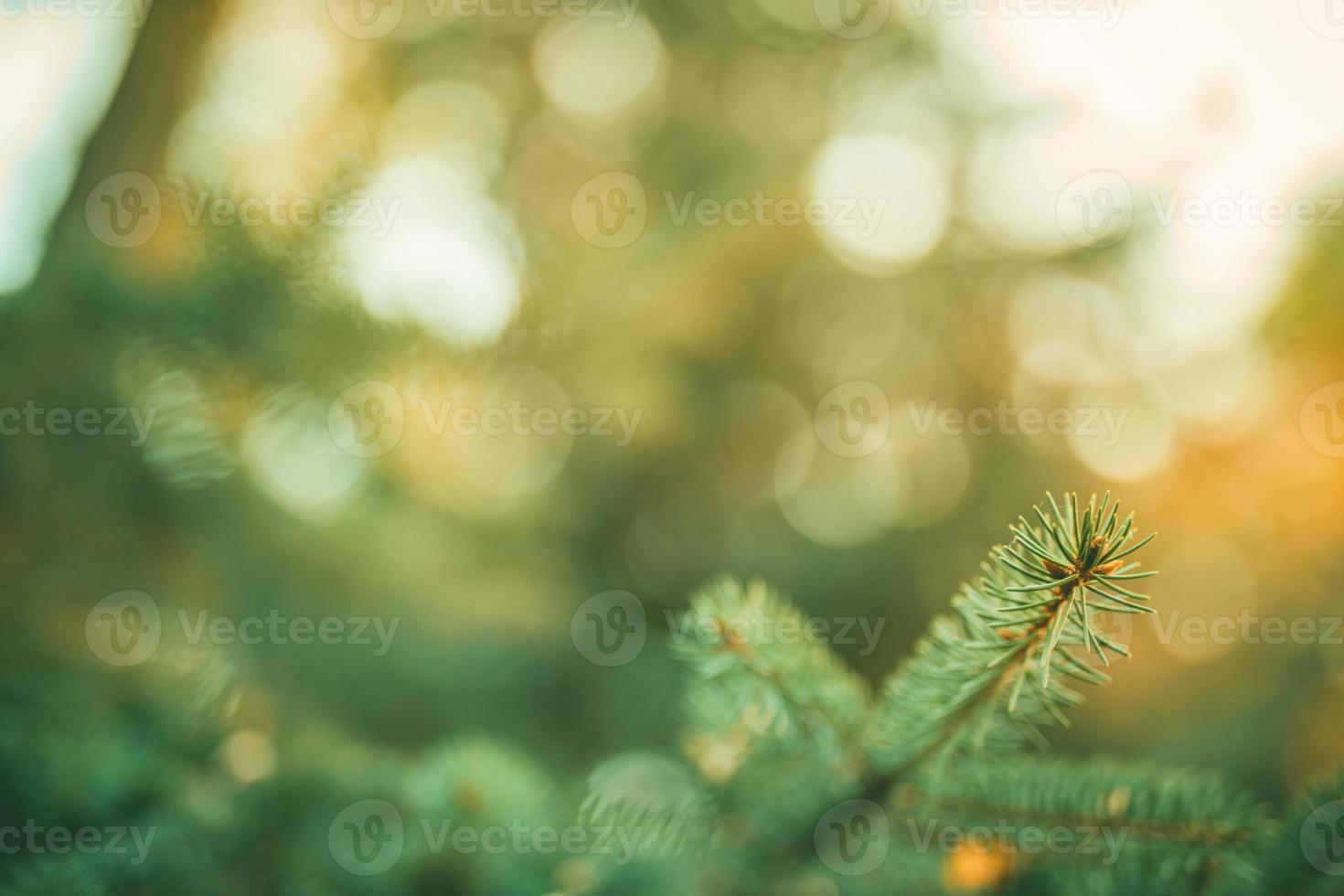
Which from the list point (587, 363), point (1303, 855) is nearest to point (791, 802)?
point (1303, 855)

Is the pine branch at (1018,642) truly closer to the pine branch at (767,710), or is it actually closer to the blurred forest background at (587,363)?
the pine branch at (767,710)

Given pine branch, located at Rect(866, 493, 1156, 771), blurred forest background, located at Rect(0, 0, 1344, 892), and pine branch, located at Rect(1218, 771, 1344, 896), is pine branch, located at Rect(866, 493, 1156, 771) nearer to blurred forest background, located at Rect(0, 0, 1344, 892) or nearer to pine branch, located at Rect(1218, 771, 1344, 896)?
pine branch, located at Rect(1218, 771, 1344, 896)

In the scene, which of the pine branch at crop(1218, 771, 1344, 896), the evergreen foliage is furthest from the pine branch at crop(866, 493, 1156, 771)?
the pine branch at crop(1218, 771, 1344, 896)

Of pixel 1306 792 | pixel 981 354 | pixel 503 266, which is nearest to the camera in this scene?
pixel 1306 792

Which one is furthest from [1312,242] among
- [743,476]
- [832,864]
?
[832,864]

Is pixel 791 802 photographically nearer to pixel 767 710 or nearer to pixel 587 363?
pixel 767 710

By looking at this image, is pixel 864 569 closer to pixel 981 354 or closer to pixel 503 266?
pixel 981 354

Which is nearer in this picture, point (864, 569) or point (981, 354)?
point (864, 569)

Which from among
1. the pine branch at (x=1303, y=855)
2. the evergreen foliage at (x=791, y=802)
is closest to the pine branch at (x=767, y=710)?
the evergreen foliage at (x=791, y=802)
